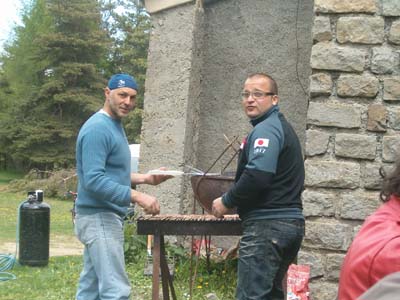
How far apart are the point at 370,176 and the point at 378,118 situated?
0.43 metres

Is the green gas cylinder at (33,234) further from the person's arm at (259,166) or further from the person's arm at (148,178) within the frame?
the person's arm at (259,166)

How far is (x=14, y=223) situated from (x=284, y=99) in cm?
932

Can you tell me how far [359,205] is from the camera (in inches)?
183

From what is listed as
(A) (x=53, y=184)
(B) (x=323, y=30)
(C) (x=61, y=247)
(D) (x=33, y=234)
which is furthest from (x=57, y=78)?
(B) (x=323, y=30)

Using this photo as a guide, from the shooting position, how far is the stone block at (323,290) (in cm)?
471

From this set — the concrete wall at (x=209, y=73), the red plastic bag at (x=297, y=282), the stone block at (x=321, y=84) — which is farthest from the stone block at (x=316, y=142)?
the concrete wall at (x=209, y=73)

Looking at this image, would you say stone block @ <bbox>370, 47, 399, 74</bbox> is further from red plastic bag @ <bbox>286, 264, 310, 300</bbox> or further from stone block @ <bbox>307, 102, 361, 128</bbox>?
red plastic bag @ <bbox>286, 264, 310, 300</bbox>

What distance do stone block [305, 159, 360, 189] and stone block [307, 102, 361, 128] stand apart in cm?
29

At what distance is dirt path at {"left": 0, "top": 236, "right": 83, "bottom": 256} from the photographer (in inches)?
409

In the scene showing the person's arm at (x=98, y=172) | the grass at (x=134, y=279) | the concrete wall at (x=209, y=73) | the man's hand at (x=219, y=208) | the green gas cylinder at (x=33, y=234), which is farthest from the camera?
the green gas cylinder at (x=33, y=234)

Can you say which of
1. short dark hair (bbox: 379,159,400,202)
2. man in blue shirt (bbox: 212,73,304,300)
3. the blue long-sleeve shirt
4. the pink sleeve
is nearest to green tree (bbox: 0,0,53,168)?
the blue long-sleeve shirt

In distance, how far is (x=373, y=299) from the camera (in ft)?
4.13

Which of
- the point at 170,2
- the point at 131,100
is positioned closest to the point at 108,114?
the point at 131,100

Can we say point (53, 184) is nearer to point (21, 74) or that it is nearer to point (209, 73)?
point (21, 74)
